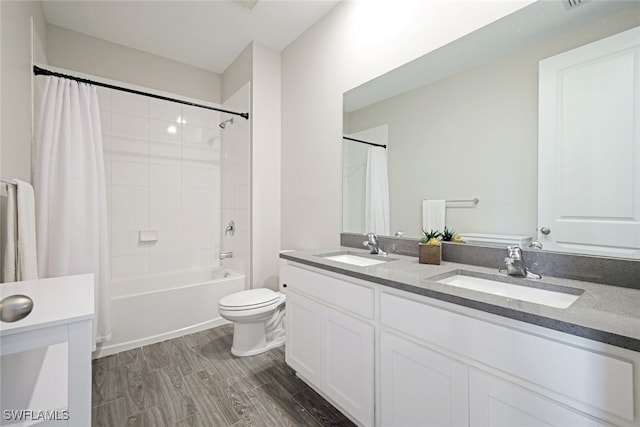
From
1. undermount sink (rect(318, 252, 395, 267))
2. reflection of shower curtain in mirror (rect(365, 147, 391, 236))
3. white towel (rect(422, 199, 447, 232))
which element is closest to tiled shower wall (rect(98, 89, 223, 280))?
undermount sink (rect(318, 252, 395, 267))

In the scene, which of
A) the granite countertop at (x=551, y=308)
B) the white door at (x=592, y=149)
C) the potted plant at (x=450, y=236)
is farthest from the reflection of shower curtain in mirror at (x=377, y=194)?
the white door at (x=592, y=149)

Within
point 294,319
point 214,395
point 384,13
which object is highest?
point 384,13

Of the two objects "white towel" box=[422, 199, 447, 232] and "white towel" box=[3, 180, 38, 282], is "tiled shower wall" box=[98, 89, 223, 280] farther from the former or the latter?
"white towel" box=[422, 199, 447, 232]

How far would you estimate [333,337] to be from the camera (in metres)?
1.47

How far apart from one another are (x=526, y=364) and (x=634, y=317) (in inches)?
11.4

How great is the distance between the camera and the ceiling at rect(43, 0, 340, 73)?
7.33ft

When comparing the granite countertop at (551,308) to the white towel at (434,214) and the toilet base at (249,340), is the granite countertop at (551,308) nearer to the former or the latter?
the white towel at (434,214)

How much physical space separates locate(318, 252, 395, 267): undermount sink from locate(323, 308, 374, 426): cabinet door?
41 cm

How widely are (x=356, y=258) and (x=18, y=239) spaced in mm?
1711

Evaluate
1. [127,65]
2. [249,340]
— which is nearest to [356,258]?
[249,340]

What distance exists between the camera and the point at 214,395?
1690mm

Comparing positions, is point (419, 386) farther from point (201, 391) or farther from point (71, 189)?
point (71, 189)

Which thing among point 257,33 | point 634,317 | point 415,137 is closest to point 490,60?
point 415,137

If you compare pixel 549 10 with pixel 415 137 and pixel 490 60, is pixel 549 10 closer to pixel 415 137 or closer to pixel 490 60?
pixel 490 60
